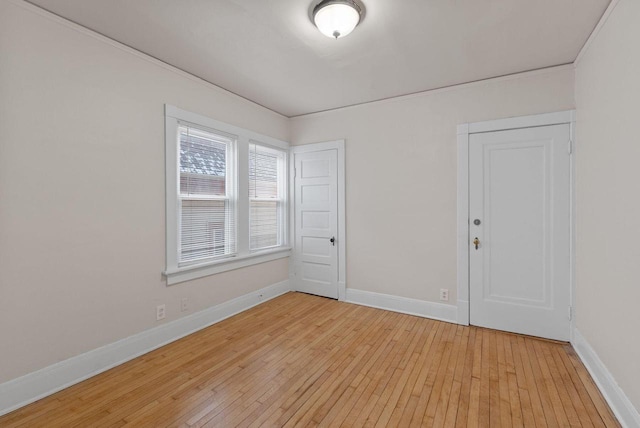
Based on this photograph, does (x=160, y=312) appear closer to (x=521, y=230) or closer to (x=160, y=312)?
(x=160, y=312)

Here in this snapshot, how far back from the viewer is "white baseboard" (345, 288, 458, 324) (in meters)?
3.37

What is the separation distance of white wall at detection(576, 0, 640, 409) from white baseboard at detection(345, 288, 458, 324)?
45.6 inches

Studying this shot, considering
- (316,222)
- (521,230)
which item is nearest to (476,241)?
(521,230)

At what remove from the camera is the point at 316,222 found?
4.32m

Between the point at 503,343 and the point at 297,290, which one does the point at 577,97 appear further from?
the point at 297,290

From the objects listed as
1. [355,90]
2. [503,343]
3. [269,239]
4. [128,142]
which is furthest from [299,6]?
[503,343]

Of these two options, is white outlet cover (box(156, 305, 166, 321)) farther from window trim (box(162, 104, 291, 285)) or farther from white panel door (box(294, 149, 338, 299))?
white panel door (box(294, 149, 338, 299))

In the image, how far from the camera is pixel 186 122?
3016 mm

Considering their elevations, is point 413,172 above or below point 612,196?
above

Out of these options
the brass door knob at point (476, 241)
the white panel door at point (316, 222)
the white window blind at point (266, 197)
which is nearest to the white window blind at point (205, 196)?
the white window blind at point (266, 197)

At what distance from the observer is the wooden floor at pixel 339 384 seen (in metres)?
1.84

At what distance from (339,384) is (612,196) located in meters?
2.33

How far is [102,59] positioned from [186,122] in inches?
32.1

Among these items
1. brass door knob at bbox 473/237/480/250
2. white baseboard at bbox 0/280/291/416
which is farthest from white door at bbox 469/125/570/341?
white baseboard at bbox 0/280/291/416
